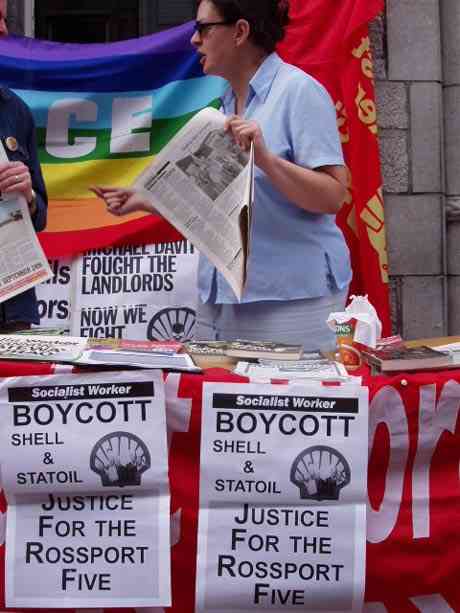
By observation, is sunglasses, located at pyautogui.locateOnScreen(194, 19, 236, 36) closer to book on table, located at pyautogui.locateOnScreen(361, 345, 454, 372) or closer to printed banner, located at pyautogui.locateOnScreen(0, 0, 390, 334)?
book on table, located at pyautogui.locateOnScreen(361, 345, 454, 372)

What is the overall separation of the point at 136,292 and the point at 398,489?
255cm

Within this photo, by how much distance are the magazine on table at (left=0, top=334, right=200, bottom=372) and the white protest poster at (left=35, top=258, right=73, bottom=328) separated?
7.07 feet

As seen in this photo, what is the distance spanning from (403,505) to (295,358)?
0.44 metres

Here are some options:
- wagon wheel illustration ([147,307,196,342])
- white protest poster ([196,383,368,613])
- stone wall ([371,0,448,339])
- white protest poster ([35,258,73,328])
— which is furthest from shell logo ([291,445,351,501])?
stone wall ([371,0,448,339])

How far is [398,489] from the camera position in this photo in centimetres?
241

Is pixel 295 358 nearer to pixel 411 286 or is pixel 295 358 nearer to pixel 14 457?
pixel 14 457

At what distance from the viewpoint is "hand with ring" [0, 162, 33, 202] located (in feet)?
9.71

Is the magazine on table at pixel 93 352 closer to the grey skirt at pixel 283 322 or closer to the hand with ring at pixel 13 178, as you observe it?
the grey skirt at pixel 283 322

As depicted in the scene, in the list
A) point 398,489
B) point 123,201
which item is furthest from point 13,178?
point 398,489

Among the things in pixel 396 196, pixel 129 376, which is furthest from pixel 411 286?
pixel 129 376

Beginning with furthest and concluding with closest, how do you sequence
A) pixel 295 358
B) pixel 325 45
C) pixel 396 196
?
pixel 396 196
pixel 325 45
pixel 295 358

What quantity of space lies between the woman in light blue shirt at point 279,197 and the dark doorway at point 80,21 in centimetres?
268

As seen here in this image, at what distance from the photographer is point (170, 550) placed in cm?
232

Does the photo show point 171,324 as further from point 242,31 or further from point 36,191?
point 242,31
